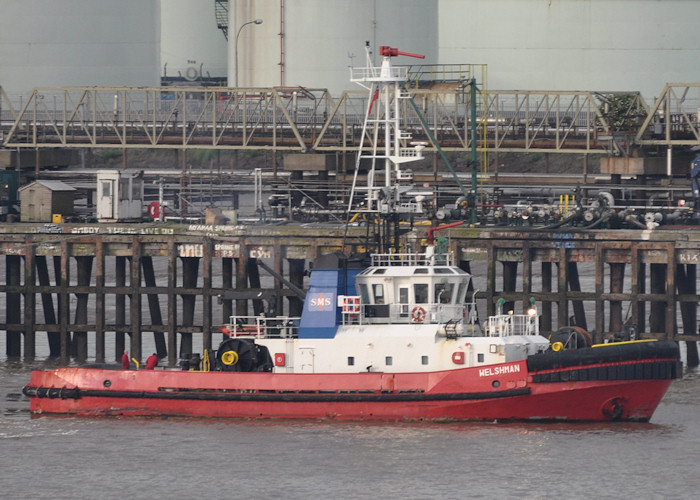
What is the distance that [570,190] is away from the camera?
191 ft

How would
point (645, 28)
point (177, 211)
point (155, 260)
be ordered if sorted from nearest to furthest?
point (177, 211) < point (155, 260) < point (645, 28)

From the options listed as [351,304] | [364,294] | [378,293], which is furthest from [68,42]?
[351,304]

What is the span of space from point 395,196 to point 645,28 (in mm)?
42677

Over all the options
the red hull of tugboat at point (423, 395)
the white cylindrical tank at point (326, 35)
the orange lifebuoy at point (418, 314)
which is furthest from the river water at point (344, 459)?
the white cylindrical tank at point (326, 35)

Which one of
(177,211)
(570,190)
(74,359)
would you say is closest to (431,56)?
(570,190)

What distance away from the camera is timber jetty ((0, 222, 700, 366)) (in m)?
45.2

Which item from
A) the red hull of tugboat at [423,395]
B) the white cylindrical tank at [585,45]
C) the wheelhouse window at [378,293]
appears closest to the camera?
the red hull of tugboat at [423,395]

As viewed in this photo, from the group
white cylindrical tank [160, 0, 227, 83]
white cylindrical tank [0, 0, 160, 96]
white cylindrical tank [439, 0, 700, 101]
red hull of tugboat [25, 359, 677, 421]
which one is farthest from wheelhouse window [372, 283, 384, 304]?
white cylindrical tank [160, 0, 227, 83]

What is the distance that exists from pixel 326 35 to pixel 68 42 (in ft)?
39.5

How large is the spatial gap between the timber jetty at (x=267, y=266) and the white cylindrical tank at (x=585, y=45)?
30.4 m

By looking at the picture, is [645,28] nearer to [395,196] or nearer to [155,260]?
[155,260]

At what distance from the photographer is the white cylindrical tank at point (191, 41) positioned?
103 meters

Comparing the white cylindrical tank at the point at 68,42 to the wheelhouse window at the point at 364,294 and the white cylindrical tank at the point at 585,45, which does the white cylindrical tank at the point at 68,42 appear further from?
the wheelhouse window at the point at 364,294

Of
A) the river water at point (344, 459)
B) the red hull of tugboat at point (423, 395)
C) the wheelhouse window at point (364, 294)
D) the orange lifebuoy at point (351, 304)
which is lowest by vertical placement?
the river water at point (344, 459)
